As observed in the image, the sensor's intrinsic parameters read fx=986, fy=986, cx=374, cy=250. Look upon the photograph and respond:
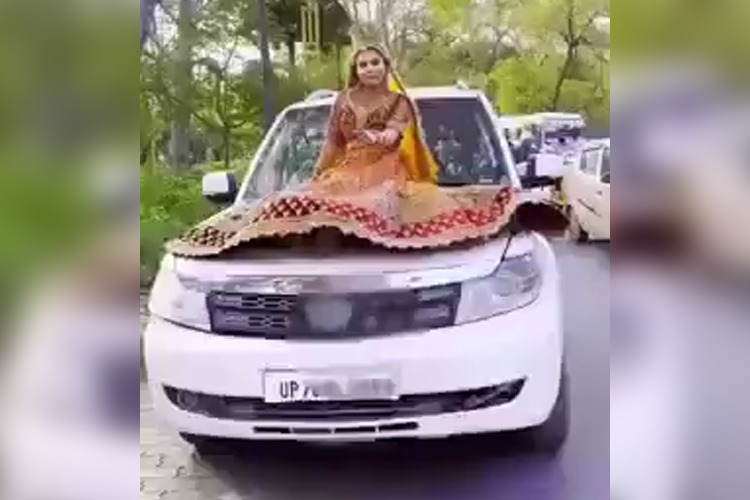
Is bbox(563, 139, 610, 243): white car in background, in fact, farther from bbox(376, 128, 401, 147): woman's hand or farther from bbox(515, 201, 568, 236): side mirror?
bbox(376, 128, 401, 147): woman's hand

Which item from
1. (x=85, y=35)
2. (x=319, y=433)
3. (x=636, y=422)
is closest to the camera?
(x=85, y=35)

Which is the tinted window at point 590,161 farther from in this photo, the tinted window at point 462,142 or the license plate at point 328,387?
the license plate at point 328,387

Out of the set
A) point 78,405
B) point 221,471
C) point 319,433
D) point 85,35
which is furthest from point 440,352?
point 85,35

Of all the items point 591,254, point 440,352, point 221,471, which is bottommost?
point 221,471

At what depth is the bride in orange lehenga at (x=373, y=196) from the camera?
5.72 ft

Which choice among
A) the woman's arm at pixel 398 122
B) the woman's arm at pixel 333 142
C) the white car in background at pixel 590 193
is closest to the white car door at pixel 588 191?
the white car in background at pixel 590 193

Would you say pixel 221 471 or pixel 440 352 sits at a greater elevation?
pixel 440 352

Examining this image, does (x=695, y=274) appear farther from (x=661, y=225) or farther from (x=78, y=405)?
(x=78, y=405)

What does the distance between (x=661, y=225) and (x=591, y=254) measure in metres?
0.44

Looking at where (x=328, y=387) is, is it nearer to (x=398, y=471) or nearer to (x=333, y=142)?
(x=398, y=471)

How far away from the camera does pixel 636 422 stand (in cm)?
116

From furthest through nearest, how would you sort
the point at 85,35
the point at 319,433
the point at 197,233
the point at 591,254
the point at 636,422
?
the point at 197,233 → the point at 319,433 → the point at 591,254 → the point at 636,422 → the point at 85,35

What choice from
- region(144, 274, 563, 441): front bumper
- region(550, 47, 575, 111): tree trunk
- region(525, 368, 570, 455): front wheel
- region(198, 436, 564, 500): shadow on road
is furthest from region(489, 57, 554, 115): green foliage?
region(198, 436, 564, 500): shadow on road

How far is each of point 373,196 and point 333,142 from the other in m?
0.16
